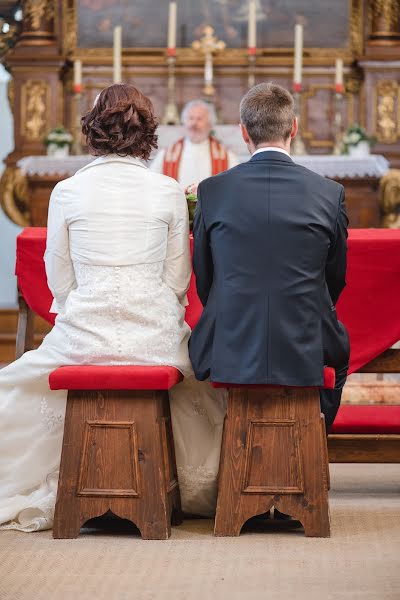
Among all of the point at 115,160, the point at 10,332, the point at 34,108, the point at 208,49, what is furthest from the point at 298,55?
the point at 115,160

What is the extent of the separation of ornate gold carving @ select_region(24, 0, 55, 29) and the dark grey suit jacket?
618cm

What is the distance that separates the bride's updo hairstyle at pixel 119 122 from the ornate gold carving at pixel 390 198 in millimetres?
5250

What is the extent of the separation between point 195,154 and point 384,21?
205cm

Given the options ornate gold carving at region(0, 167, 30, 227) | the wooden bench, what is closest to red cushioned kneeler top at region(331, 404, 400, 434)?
the wooden bench

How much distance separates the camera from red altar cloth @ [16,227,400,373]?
4.46m

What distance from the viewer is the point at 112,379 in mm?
3707

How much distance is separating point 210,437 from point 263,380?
54 cm

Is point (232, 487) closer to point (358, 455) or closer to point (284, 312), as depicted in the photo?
point (284, 312)

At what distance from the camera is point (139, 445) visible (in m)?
3.77

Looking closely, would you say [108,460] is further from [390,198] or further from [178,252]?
[390,198]

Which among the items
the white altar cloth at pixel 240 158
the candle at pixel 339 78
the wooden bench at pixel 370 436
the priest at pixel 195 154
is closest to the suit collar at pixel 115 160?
the wooden bench at pixel 370 436

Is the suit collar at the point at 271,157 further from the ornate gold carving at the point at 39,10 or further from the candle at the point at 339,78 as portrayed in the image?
the ornate gold carving at the point at 39,10

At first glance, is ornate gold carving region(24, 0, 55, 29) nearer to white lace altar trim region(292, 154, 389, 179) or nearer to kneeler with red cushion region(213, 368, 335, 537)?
white lace altar trim region(292, 154, 389, 179)

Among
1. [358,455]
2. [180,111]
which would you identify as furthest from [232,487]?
[180,111]
